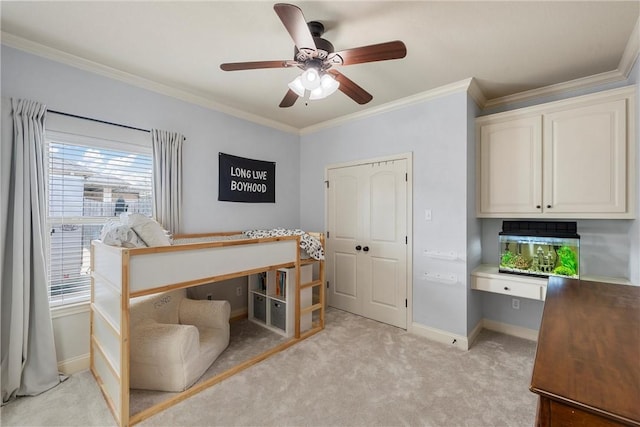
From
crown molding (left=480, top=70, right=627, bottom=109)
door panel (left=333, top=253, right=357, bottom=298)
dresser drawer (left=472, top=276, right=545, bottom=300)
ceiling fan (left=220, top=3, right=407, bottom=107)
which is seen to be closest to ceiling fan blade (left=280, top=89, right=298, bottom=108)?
ceiling fan (left=220, top=3, right=407, bottom=107)

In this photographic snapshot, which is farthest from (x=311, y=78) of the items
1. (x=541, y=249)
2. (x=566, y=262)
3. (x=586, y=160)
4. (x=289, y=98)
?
(x=566, y=262)

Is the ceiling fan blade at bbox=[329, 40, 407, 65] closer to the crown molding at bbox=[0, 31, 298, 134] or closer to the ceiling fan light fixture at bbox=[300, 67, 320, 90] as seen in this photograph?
the ceiling fan light fixture at bbox=[300, 67, 320, 90]

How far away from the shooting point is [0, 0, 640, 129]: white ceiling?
168 cm

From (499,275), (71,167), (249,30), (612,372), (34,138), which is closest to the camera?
(612,372)

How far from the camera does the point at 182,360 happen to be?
6.38ft

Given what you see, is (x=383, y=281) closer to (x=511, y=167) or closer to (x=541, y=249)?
(x=541, y=249)

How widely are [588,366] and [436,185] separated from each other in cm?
225

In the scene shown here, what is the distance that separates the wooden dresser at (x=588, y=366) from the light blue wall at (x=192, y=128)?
2.96 meters

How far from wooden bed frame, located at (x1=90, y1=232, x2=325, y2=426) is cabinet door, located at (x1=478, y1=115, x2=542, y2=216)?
217 centimetres

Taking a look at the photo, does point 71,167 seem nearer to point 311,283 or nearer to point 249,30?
point 249,30

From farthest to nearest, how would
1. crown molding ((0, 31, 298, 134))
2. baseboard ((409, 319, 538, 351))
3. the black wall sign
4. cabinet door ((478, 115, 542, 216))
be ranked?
the black wall sign, baseboard ((409, 319, 538, 351)), cabinet door ((478, 115, 542, 216)), crown molding ((0, 31, 298, 134))

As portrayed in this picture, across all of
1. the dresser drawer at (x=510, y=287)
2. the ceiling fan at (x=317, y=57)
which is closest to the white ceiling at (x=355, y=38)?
the ceiling fan at (x=317, y=57)

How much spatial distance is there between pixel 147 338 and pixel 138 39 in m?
2.09

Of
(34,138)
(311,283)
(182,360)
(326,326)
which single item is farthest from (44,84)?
(326,326)
